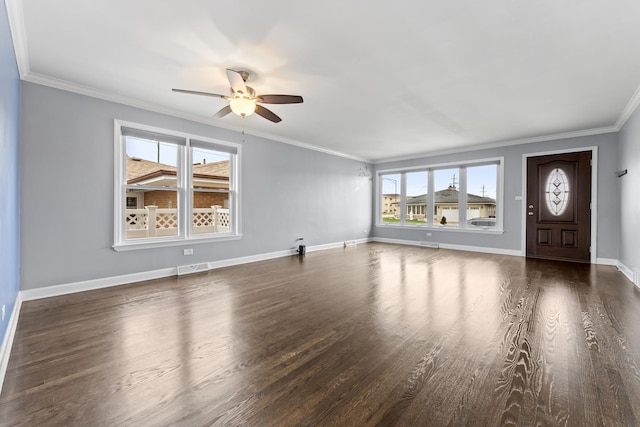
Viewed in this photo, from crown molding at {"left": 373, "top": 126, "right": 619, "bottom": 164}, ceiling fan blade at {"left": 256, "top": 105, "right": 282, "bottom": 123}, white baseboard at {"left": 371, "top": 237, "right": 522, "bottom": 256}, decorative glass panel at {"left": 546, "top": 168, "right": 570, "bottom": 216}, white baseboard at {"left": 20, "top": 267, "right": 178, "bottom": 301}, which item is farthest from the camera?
white baseboard at {"left": 371, "top": 237, "right": 522, "bottom": 256}

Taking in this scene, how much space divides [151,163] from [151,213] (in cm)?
81

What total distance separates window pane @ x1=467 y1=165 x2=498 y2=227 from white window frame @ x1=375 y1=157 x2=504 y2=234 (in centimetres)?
9

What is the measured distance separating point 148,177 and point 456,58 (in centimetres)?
456

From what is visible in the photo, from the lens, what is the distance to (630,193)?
4.41 m

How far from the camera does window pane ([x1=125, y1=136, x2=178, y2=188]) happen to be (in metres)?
4.30

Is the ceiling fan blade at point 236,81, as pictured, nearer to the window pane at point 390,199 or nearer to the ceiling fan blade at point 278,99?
the ceiling fan blade at point 278,99

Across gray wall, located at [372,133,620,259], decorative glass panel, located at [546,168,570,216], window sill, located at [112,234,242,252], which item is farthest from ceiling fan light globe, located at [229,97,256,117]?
decorative glass panel, located at [546,168,570,216]

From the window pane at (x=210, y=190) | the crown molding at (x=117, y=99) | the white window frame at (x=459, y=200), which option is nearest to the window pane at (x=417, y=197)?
the white window frame at (x=459, y=200)

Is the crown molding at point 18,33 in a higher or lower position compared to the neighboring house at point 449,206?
higher

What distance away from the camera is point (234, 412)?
1509 mm

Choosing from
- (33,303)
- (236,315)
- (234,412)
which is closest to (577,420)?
(234,412)

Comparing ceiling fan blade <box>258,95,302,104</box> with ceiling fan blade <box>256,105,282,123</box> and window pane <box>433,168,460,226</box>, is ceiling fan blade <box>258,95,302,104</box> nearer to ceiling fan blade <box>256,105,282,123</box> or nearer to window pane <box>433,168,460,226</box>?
ceiling fan blade <box>256,105,282,123</box>

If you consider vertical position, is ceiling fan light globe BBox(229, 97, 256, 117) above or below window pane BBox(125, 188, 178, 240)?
above

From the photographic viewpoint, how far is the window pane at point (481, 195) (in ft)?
23.0
